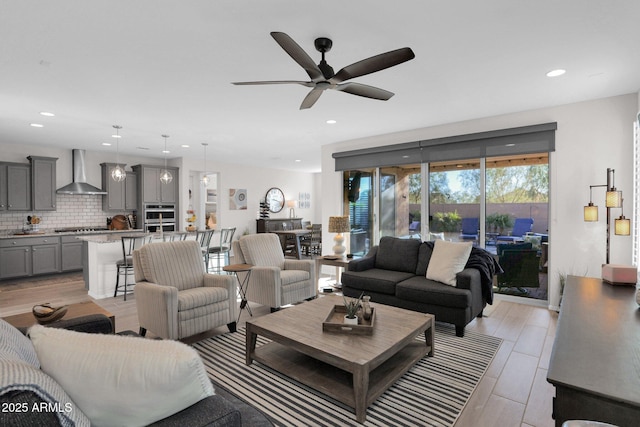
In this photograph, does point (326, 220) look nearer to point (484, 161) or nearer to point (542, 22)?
point (484, 161)

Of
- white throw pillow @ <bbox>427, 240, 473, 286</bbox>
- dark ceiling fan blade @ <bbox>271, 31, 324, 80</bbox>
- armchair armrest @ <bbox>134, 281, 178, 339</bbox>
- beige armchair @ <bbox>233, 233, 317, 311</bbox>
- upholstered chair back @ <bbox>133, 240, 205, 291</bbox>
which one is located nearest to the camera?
dark ceiling fan blade @ <bbox>271, 31, 324, 80</bbox>

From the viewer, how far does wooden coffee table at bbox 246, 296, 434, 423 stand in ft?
7.00

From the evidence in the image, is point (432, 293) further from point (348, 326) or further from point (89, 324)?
point (89, 324)

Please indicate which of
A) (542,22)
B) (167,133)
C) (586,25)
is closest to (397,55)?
(542,22)

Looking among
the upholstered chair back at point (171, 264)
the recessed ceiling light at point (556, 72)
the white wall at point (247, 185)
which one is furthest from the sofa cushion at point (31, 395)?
the white wall at point (247, 185)

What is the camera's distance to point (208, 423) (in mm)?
1043

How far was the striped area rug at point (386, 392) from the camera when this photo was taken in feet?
6.95

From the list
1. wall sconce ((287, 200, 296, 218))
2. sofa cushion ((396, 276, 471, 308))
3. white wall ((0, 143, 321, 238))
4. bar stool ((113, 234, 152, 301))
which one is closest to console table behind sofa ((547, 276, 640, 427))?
sofa cushion ((396, 276, 471, 308))

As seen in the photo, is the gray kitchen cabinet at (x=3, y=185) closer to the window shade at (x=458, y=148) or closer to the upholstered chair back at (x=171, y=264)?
the upholstered chair back at (x=171, y=264)

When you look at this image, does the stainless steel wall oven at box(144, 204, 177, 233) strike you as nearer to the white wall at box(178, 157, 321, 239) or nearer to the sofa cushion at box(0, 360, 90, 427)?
the white wall at box(178, 157, 321, 239)

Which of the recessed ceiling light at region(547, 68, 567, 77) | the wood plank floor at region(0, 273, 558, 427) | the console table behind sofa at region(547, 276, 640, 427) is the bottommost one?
the wood plank floor at region(0, 273, 558, 427)

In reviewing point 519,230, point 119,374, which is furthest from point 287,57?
point 519,230

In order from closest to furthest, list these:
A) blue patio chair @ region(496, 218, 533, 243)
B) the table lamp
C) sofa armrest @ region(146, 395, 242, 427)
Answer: sofa armrest @ region(146, 395, 242, 427), blue patio chair @ region(496, 218, 533, 243), the table lamp

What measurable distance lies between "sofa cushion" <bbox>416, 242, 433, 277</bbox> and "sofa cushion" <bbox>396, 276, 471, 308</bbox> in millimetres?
260
